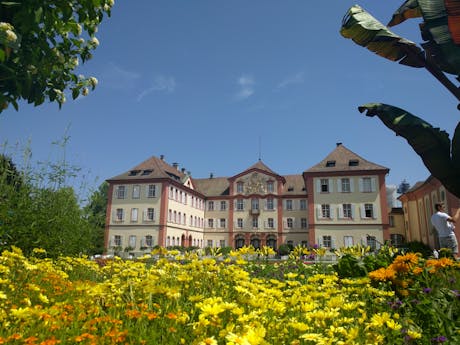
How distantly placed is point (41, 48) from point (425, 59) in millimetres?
7998

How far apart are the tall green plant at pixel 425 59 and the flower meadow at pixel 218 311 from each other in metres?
3.62

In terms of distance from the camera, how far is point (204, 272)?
12.9ft

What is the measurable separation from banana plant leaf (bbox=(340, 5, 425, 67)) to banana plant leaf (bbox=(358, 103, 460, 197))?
1.63m

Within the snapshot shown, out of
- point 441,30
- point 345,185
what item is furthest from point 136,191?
point 441,30

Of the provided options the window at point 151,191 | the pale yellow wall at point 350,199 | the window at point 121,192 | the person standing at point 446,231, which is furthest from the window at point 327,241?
the person standing at point 446,231

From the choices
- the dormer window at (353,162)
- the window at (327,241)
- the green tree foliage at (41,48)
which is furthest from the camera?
the dormer window at (353,162)

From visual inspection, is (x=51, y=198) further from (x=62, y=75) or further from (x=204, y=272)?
(x=204, y=272)

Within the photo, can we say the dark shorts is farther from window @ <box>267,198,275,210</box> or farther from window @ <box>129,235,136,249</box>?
window @ <box>129,235,136,249</box>

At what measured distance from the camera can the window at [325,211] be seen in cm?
3572

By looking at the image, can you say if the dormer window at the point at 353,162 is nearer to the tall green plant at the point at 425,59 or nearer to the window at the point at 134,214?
the window at the point at 134,214

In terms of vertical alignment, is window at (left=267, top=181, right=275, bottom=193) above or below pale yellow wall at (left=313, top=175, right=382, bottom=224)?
above

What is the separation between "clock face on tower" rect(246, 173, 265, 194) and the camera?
143ft

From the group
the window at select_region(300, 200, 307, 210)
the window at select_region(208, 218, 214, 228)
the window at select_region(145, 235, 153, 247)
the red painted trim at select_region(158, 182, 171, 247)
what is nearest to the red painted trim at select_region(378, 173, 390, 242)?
the window at select_region(300, 200, 307, 210)

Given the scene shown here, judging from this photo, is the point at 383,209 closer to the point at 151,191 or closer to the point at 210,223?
the point at 210,223
